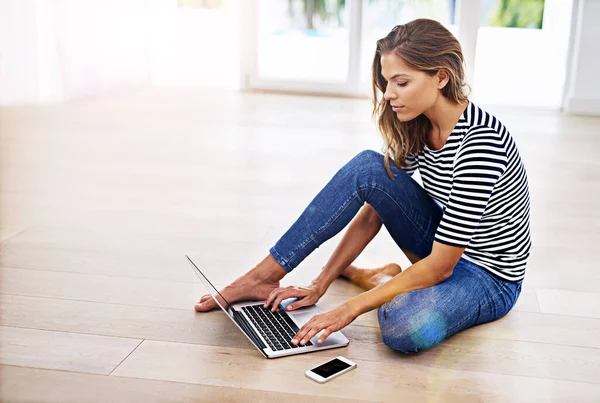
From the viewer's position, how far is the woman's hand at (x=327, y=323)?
175cm

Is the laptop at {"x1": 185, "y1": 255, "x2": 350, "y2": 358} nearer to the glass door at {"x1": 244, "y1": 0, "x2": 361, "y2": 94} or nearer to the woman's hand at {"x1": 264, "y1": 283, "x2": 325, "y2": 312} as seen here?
the woman's hand at {"x1": 264, "y1": 283, "x2": 325, "y2": 312}

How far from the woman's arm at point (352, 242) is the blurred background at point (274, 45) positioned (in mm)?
3884

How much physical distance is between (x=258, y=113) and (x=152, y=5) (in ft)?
6.69

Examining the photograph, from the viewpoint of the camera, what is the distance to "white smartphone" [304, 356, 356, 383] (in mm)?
1661

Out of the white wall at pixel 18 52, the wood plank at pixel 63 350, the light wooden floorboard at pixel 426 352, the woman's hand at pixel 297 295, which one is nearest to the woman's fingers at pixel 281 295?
the woman's hand at pixel 297 295

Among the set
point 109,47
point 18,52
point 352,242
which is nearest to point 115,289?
point 352,242

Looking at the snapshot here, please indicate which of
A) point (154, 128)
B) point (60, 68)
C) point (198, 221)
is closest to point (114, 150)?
point (154, 128)

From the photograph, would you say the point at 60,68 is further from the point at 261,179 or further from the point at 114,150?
the point at 261,179

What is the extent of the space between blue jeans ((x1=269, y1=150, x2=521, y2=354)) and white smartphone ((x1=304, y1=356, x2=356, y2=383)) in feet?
0.41

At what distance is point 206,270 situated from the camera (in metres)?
2.34

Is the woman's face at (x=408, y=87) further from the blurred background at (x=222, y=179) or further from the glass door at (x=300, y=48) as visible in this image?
the glass door at (x=300, y=48)

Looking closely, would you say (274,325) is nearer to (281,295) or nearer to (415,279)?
(281,295)

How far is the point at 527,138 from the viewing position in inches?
178

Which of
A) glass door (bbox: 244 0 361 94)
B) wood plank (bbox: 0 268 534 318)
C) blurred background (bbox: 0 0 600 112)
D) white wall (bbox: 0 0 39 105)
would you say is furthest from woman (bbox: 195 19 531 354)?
glass door (bbox: 244 0 361 94)
